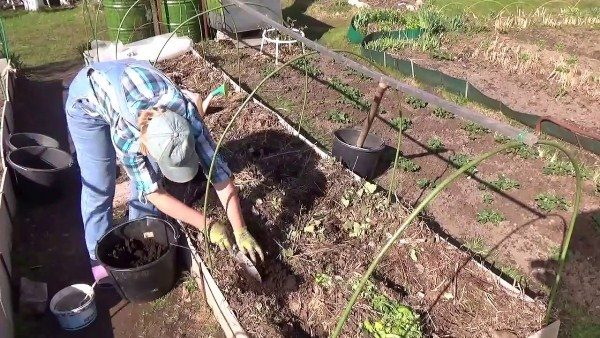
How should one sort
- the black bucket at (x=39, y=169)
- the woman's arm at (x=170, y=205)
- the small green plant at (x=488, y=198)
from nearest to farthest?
the woman's arm at (x=170, y=205)
the black bucket at (x=39, y=169)
the small green plant at (x=488, y=198)

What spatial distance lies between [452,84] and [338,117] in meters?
1.77

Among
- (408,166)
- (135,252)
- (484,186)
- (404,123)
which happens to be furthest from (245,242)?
(404,123)

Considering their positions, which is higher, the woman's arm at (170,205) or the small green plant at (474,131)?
the woman's arm at (170,205)

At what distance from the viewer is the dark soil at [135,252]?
10.9ft

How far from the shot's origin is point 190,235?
11.6ft

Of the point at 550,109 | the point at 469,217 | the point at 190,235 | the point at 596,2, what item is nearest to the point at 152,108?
the point at 190,235

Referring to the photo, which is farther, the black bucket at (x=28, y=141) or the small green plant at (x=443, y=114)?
the small green plant at (x=443, y=114)

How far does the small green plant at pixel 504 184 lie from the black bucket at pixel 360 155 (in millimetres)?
1118

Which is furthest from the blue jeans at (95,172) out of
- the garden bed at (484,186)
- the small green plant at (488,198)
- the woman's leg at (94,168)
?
the small green plant at (488,198)

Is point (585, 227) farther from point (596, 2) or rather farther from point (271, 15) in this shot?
point (596, 2)

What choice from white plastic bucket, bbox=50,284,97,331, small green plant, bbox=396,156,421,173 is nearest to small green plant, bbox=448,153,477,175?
small green plant, bbox=396,156,421,173

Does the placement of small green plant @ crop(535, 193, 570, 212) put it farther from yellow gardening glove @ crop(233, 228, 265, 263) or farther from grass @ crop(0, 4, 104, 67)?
grass @ crop(0, 4, 104, 67)

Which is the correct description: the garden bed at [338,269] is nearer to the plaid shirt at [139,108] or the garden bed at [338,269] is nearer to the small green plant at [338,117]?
the plaid shirt at [139,108]

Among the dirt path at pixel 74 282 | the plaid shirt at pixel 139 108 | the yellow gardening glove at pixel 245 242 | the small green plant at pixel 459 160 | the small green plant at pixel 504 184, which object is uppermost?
the plaid shirt at pixel 139 108
